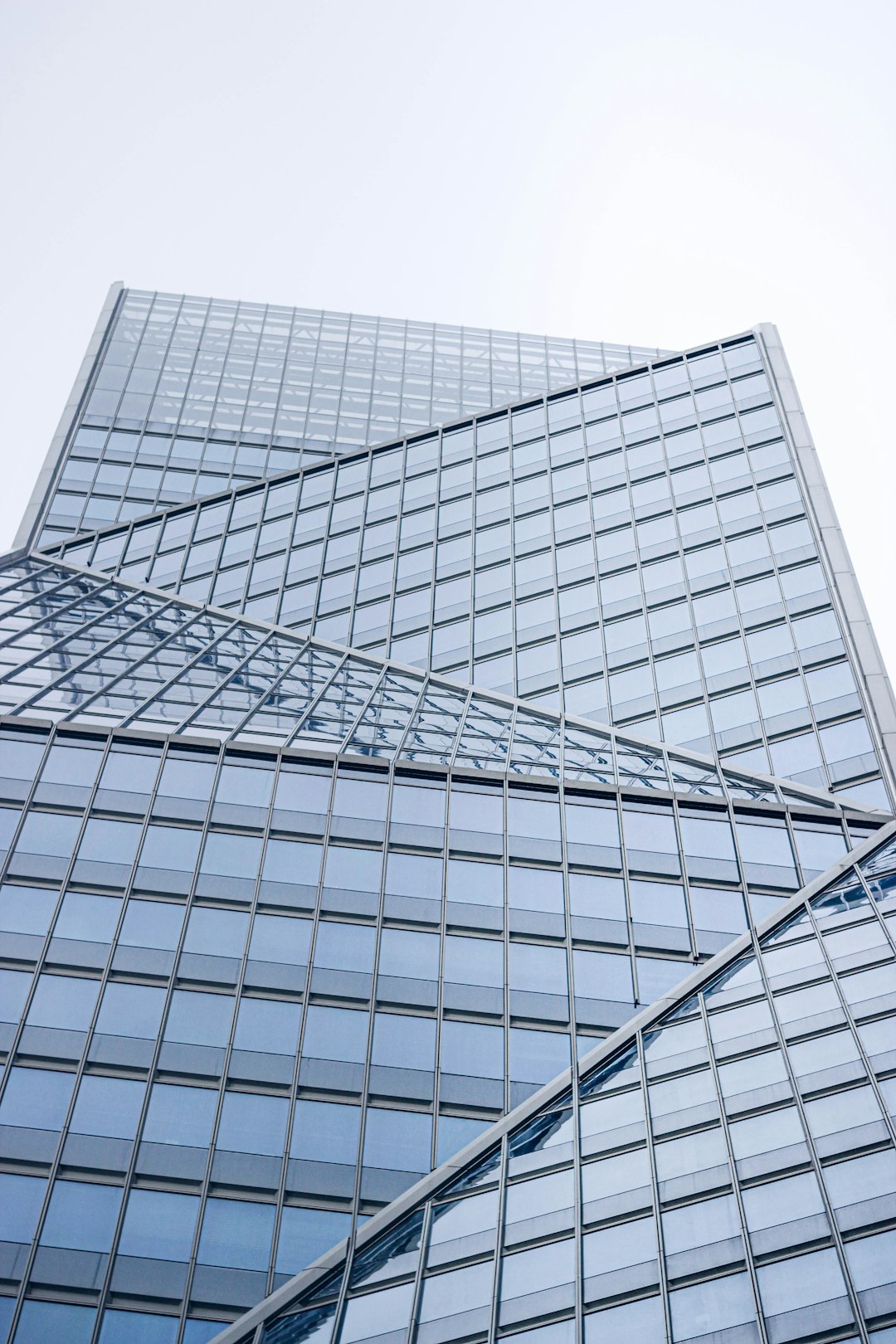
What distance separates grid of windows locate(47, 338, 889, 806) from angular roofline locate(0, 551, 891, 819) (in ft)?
1.81

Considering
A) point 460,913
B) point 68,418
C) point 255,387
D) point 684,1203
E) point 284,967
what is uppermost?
point 255,387

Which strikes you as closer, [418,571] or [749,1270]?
[749,1270]

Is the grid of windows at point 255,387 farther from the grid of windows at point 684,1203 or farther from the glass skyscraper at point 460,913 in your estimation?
the grid of windows at point 684,1203

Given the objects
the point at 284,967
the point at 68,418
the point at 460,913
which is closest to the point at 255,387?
the point at 68,418

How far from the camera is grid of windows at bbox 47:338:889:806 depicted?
41.2 meters

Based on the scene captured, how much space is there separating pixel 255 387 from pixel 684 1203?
5007 cm

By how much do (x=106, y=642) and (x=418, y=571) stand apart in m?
12.3

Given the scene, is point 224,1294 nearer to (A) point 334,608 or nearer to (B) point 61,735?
(B) point 61,735

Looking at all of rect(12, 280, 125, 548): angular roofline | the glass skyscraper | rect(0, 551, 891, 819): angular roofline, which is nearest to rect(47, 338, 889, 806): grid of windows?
the glass skyscraper

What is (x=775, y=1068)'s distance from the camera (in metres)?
26.8

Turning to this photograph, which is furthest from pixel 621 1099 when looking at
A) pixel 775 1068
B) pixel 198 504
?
pixel 198 504

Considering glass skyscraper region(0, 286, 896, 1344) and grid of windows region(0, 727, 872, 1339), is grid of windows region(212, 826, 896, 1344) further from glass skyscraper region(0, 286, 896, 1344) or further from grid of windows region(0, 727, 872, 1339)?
grid of windows region(0, 727, 872, 1339)

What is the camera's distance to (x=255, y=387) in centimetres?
6700

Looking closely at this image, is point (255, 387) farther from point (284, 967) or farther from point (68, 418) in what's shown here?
point (284, 967)
